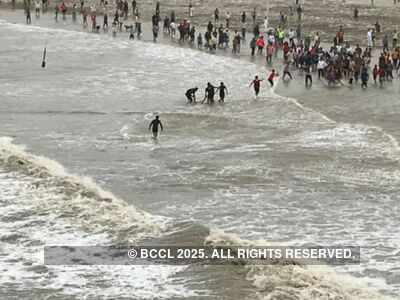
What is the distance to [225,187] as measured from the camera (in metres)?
20.8

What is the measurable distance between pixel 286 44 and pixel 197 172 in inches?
742

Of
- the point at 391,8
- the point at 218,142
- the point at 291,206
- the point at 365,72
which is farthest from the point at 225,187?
the point at 391,8

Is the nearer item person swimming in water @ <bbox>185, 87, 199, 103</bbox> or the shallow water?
the shallow water

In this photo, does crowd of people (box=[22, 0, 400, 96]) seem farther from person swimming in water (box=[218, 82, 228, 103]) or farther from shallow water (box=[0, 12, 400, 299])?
shallow water (box=[0, 12, 400, 299])

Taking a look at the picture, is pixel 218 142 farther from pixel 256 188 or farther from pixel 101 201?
pixel 101 201

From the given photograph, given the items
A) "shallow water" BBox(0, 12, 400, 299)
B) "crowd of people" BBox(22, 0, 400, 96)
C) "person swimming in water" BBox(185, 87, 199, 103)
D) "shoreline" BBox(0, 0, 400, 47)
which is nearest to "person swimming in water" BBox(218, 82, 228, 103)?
"crowd of people" BBox(22, 0, 400, 96)

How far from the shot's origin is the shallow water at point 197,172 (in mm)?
15531

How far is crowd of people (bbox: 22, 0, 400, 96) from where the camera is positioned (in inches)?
1358

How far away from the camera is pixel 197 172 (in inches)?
872

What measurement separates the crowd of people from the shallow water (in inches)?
56.7

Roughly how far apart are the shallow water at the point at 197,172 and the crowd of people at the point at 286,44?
1441mm

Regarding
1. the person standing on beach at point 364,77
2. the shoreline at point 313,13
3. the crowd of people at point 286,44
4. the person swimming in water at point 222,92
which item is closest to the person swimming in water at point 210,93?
the crowd of people at point 286,44

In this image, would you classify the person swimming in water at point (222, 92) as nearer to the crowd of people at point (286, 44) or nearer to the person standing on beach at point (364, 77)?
the crowd of people at point (286, 44)

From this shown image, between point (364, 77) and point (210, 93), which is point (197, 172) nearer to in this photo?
point (210, 93)
